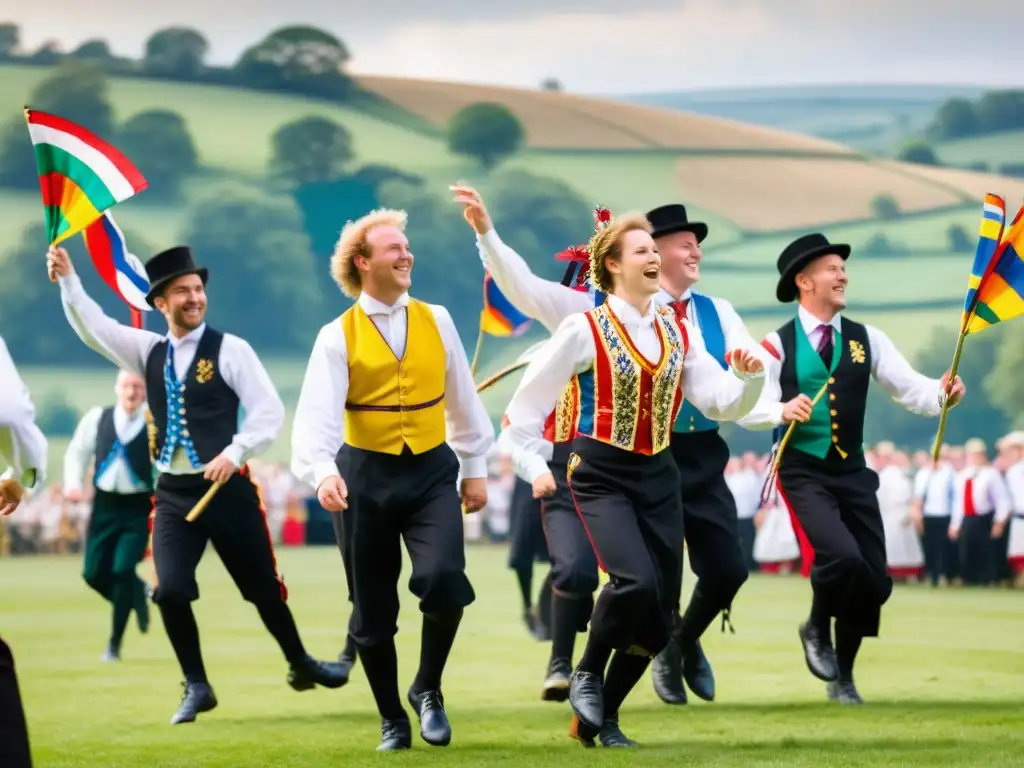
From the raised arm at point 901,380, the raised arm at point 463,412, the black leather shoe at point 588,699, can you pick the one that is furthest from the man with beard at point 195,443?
the raised arm at point 901,380

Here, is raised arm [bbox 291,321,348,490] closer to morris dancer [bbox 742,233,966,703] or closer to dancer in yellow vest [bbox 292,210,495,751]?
dancer in yellow vest [bbox 292,210,495,751]

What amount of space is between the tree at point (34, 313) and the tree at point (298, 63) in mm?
8739

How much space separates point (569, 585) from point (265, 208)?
158 ft

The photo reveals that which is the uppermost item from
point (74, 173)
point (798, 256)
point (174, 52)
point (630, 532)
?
point (174, 52)

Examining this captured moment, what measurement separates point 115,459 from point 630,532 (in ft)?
19.0

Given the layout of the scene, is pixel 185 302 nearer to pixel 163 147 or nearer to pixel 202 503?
pixel 202 503

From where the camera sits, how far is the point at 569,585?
7910 mm

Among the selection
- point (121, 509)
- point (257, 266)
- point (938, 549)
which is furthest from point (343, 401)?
point (257, 266)

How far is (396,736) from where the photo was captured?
279 inches

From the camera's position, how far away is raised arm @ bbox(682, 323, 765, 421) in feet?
22.4

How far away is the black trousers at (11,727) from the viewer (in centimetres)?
424

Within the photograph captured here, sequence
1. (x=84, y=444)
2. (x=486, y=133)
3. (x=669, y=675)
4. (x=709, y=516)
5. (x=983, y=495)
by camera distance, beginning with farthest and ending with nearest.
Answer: (x=486, y=133), (x=983, y=495), (x=84, y=444), (x=669, y=675), (x=709, y=516)

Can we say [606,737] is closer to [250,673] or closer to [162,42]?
[250,673]

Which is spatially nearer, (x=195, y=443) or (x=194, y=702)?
(x=194, y=702)
